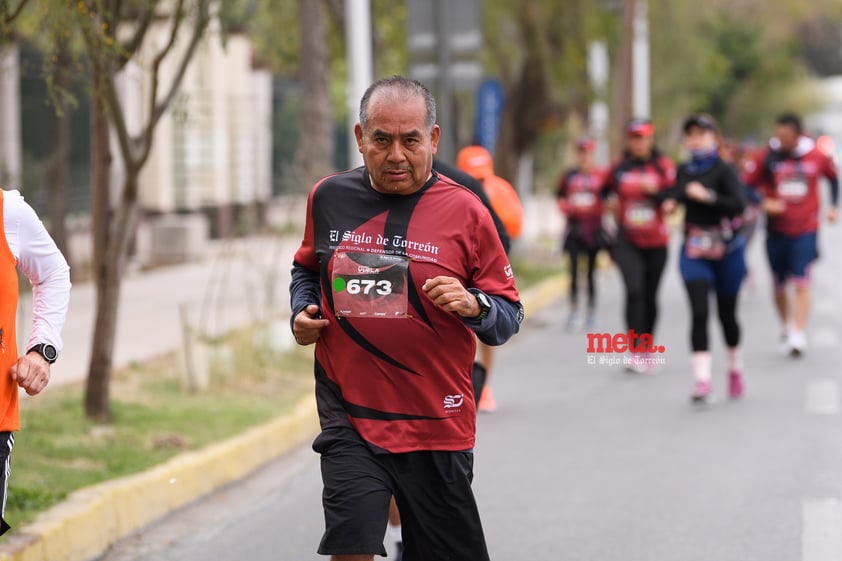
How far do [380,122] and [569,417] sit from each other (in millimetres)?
5907

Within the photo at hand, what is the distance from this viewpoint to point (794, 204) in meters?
12.0

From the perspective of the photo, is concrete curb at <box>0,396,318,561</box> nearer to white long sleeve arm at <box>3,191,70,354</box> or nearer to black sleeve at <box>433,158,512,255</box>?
white long sleeve arm at <box>3,191,70,354</box>

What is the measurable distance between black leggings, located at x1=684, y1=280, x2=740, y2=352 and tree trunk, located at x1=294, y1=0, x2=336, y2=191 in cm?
599

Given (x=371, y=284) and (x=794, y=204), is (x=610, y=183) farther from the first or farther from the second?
(x=371, y=284)

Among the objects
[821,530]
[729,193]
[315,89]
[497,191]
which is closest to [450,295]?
[821,530]

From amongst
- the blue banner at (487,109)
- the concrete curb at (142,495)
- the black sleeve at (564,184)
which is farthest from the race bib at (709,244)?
the blue banner at (487,109)

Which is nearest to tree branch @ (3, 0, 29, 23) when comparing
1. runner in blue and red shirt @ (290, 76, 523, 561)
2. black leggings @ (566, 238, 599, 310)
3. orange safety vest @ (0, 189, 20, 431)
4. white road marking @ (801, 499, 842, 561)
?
orange safety vest @ (0, 189, 20, 431)

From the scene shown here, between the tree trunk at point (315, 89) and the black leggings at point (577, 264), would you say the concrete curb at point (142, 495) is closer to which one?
the black leggings at point (577, 264)

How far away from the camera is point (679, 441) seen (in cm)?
873

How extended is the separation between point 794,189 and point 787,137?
0.44m

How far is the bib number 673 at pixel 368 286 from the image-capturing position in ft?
13.7

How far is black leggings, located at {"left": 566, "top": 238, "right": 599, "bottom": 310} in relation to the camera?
14461mm

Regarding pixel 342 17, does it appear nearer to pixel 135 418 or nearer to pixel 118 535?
pixel 135 418

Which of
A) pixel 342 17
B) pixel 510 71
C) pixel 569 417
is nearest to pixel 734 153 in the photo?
pixel 510 71
